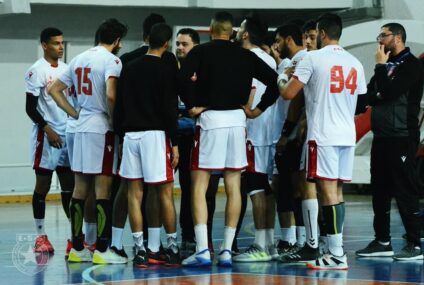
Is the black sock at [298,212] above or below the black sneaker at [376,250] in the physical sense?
above

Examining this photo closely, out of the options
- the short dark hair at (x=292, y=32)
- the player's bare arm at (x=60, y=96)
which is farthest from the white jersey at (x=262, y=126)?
the player's bare arm at (x=60, y=96)

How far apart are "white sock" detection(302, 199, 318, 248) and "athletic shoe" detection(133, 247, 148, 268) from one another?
67.1 inches

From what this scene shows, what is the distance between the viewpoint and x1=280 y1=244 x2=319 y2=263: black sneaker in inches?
473

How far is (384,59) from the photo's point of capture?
12.2 meters

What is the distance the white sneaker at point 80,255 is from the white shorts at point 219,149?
145cm

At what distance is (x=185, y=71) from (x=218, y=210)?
309 inches

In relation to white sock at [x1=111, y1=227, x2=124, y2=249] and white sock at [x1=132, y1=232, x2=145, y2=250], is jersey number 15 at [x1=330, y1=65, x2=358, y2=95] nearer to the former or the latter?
white sock at [x1=132, y1=232, x2=145, y2=250]

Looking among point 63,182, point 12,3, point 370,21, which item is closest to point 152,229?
point 63,182

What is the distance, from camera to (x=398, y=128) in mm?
12469

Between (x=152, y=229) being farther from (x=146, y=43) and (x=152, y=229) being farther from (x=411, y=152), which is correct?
(x=411, y=152)

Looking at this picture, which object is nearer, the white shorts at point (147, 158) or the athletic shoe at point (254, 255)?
the white shorts at point (147, 158)

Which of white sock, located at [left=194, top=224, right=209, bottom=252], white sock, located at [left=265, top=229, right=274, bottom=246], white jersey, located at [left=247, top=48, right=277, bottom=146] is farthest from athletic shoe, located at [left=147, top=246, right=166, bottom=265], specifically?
white jersey, located at [left=247, top=48, right=277, bottom=146]

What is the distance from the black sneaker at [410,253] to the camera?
40.2ft

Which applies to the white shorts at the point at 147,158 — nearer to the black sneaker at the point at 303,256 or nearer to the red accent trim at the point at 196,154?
the red accent trim at the point at 196,154
